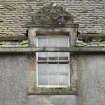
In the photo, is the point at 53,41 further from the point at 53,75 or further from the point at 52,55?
the point at 53,75

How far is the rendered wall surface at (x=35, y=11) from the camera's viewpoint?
15.7 metres

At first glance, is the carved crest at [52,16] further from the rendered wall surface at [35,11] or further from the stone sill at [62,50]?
the stone sill at [62,50]

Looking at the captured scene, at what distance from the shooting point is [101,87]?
582 inches

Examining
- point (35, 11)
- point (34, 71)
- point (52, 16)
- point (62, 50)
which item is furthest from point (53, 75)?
point (35, 11)

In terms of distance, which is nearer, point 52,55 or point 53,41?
point 52,55

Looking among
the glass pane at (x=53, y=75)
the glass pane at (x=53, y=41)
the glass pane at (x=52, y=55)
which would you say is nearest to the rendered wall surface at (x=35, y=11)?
the glass pane at (x=53, y=41)

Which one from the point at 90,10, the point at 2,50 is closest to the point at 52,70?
the point at 2,50

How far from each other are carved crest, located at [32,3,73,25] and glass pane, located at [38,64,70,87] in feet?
4.94

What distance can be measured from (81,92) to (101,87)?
684 millimetres

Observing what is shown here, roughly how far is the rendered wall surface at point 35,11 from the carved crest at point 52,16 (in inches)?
18.4

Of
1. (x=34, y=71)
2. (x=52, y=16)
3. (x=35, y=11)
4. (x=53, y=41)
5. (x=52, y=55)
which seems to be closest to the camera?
(x=34, y=71)

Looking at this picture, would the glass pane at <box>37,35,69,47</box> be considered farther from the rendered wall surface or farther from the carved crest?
the rendered wall surface

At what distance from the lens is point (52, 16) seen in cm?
1542

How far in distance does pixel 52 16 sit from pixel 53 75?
206cm
